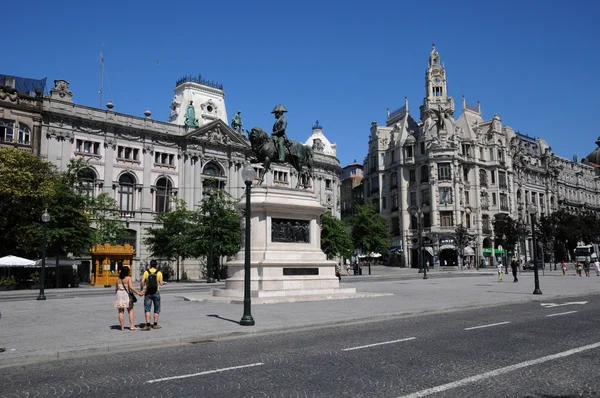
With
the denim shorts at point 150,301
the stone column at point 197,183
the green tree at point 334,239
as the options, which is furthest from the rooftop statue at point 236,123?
the denim shorts at point 150,301

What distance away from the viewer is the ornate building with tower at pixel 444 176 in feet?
251

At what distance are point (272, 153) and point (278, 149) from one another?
1.52ft

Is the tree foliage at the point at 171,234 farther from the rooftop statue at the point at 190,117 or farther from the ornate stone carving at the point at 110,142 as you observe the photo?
the rooftop statue at the point at 190,117

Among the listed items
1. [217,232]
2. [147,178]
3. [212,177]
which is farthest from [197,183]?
[217,232]

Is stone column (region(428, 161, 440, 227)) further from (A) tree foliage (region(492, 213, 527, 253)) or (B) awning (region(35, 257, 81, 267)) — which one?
(B) awning (region(35, 257, 81, 267))

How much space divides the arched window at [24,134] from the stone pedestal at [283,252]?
34425 millimetres

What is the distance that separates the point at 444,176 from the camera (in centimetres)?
7731

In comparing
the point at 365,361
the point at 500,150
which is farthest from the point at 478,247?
the point at 365,361

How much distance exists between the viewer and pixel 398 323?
1419 cm

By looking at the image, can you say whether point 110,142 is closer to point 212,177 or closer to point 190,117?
point 212,177

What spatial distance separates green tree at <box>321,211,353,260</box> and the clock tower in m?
32.0

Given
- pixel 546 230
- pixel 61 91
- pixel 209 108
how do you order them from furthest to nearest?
pixel 546 230
pixel 209 108
pixel 61 91

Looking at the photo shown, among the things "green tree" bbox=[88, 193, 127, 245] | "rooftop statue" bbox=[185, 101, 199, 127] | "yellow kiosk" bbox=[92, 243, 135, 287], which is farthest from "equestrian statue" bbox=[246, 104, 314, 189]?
"rooftop statue" bbox=[185, 101, 199, 127]

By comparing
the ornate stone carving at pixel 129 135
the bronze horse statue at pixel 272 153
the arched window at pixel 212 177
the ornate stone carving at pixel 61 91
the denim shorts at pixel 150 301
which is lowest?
the denim shorts at pixel 150 301
